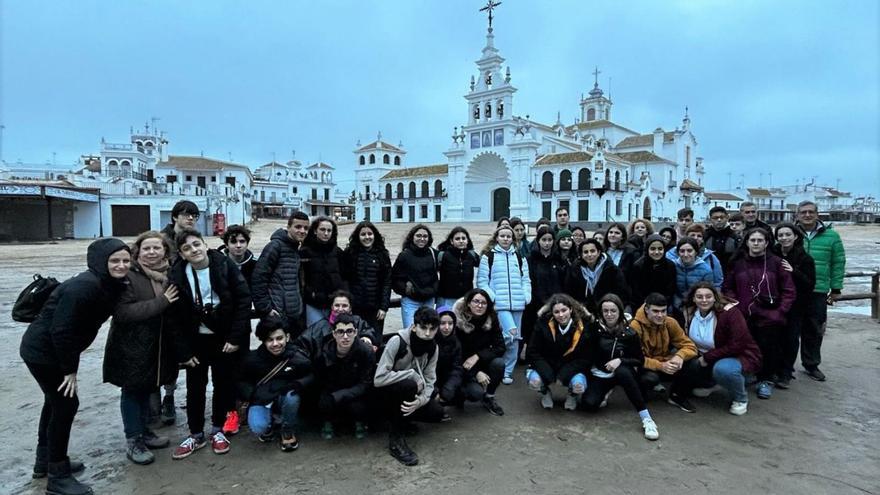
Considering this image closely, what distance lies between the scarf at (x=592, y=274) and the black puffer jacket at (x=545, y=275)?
0.30 metres

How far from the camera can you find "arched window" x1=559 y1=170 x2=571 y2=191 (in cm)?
4317

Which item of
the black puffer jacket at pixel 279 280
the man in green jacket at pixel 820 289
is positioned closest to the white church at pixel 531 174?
the man in green jacket at pixel 820 289

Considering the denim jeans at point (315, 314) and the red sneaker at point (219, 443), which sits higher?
the denim jeans at point (315, 314)

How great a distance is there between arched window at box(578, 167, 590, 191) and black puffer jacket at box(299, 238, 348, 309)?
40.1m

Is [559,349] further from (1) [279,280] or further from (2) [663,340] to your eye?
(1) [279,280]

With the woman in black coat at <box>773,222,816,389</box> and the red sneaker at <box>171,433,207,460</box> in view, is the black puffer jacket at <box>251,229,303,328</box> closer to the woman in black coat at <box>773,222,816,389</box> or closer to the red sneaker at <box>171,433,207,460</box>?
the red sneaker at <box>171,433,207,460</box>

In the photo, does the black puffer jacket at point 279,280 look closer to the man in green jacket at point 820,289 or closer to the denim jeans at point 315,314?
the denim jeans at point 315,314

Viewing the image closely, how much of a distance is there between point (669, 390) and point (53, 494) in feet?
15.8

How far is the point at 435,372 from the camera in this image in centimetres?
409

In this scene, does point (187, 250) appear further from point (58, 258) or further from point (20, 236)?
point (20, 236)

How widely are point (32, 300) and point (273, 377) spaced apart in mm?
1564

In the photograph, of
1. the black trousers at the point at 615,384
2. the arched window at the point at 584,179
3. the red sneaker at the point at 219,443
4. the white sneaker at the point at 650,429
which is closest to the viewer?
the red sneaker at the point at 219,443

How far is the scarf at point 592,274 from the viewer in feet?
16.9

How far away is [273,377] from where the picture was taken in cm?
370
